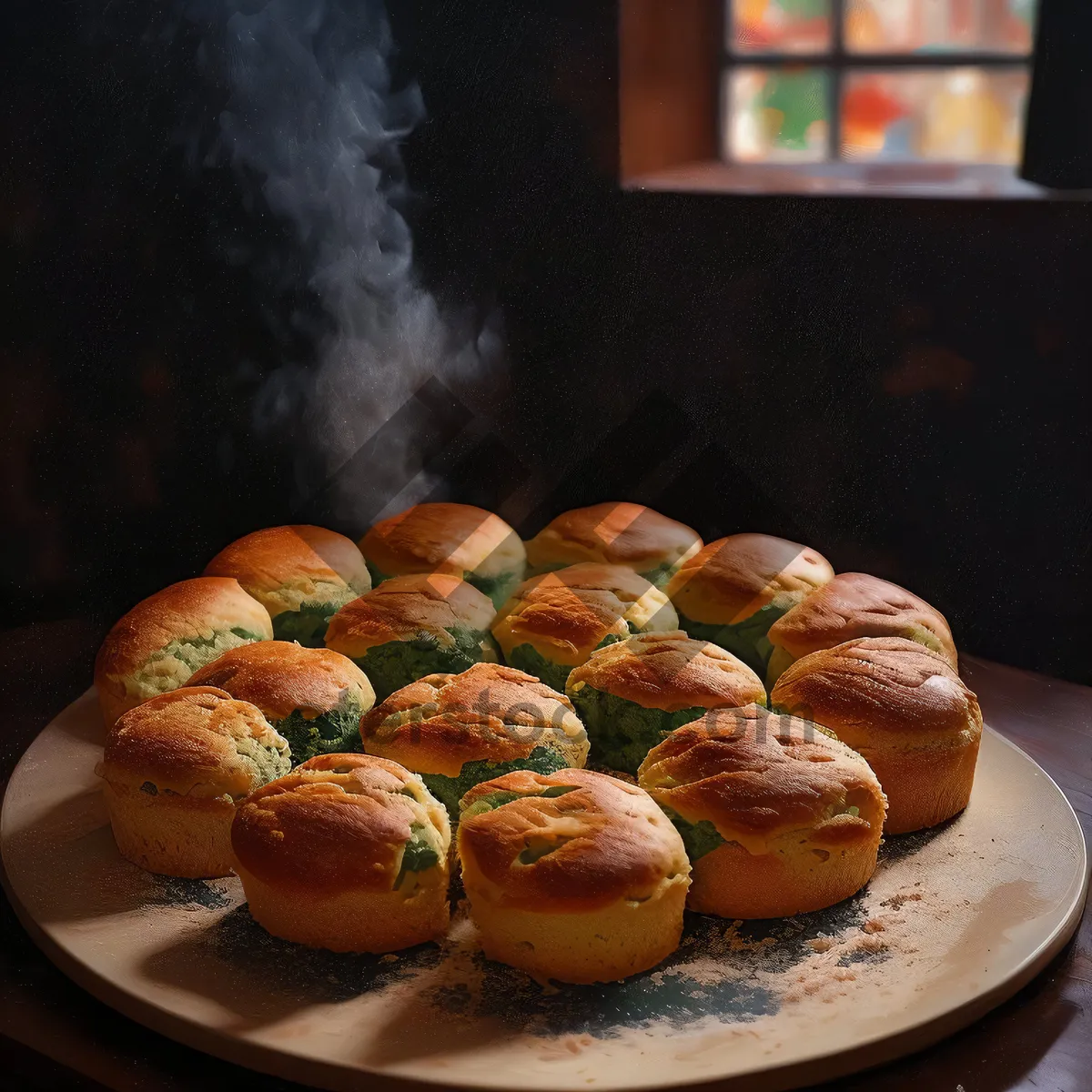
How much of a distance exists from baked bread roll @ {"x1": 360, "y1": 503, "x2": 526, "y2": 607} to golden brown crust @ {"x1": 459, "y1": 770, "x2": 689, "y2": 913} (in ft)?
2.48

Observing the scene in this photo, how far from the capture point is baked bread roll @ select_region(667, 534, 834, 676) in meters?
2.01

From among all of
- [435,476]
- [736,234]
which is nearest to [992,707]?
[736,234]

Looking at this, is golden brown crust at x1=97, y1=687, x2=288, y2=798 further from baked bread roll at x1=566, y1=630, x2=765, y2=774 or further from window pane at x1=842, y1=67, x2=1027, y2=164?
window pane at x1=842, y1=67, x2=1027, y2=164

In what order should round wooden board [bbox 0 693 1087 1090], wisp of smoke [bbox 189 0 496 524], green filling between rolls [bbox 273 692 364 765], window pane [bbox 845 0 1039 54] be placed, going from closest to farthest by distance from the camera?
round wooden board [bbox 0 693 1087 1090]
green filling between rolls [bbox 273 692 364 765]
wisp of smoke [bbox 189 0 496 524]
window pane [bbox 845 0 1039 54]

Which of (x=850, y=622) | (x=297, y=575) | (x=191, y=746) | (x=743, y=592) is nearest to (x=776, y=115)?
(x=743, y=592)

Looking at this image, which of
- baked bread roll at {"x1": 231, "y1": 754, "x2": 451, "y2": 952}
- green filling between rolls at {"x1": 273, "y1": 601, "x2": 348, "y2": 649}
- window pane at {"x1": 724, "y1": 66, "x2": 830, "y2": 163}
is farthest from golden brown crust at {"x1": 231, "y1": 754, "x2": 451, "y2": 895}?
window pane at {"x1": 724, "y1": 66, "x2": 830, "y2": 163}

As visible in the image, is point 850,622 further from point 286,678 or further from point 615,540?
point 286,678

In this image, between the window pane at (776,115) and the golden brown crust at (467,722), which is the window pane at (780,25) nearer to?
the window pane at (776,115)

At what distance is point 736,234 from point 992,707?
3.04ft

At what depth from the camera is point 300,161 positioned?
93.6 inches

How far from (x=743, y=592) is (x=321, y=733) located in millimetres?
665

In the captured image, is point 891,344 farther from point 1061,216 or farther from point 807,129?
point 807,129

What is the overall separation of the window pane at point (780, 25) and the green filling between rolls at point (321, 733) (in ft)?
5.22

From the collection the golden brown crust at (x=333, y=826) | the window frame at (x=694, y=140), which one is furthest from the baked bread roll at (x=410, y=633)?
the window frame at (x=694, y=140)
